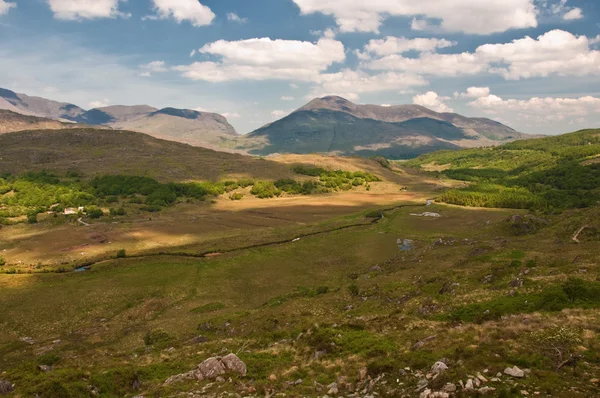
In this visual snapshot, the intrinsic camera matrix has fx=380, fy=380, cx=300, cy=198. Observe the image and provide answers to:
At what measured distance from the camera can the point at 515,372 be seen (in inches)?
754

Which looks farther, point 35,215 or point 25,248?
→ point 35,215

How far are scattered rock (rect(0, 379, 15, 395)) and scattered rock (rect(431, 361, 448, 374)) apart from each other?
2739 cm

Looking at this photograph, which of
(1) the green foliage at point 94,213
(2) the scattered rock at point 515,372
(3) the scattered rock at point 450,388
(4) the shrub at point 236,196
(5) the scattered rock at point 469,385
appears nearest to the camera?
(5) the scattered rock at point 469,385

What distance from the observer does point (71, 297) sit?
205ft

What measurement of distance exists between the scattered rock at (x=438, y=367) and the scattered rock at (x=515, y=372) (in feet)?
9.97

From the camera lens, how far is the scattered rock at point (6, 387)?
25195mm

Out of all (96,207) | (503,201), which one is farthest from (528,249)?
(96,207)

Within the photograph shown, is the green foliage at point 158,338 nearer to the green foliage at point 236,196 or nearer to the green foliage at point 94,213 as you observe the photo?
the green foliage at point 94,213

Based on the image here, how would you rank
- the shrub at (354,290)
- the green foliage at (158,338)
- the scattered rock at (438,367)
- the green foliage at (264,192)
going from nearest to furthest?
1. the scattered rock at (438,367)
2. the green foliage at (158,338)
3. the shrub at (354,290)
4. the green foliage at (264,192)

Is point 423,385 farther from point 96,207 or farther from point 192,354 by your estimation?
point 96,207

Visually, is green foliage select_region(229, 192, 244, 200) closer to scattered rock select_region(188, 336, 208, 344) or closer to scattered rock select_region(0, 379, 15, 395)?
scattered rock select_region(188, 336, 208, 344)

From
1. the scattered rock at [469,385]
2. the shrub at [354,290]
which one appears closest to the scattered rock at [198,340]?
the shrub at [354,290]

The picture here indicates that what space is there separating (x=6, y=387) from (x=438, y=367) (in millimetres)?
27978

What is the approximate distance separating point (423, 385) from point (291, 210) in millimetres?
130008
